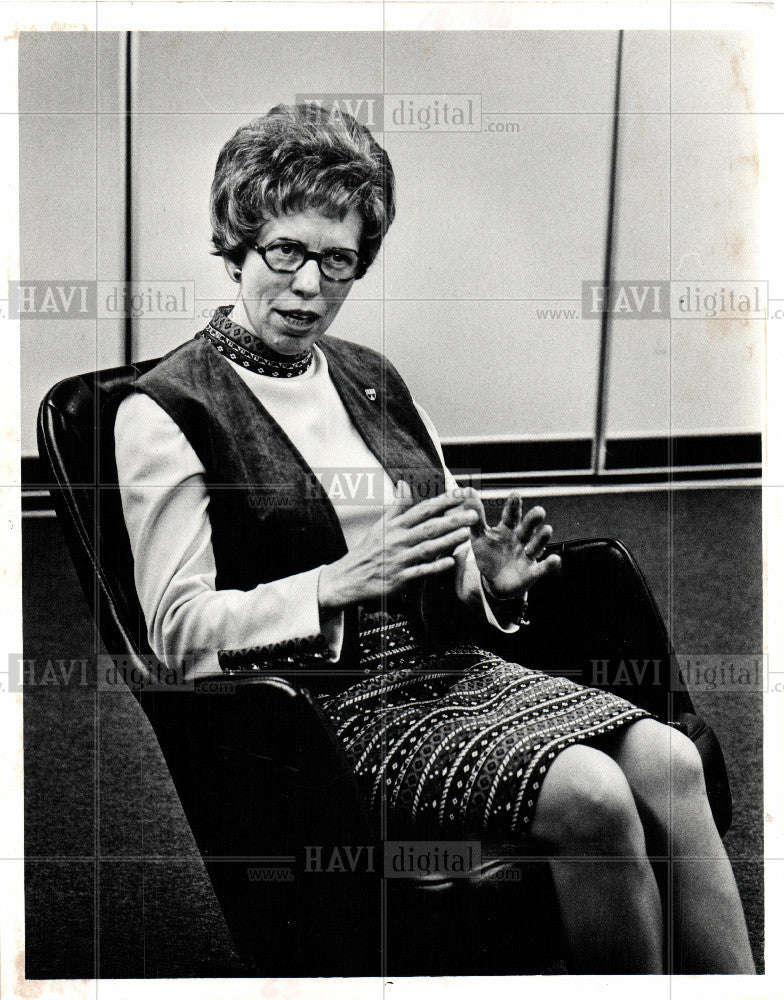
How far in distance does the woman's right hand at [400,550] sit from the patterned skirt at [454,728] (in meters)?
0.09

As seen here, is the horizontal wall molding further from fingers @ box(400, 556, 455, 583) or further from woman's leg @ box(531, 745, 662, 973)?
woman's leg @ box(531, 745, 662, 973)

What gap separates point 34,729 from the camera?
271cm

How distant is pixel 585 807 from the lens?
2.33 m

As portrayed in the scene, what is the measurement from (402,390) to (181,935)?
1482 millimetres

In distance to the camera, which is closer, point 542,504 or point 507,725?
point 507,725

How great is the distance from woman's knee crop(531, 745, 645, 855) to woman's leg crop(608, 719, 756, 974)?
77 mm

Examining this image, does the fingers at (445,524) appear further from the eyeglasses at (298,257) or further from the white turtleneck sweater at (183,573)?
the eyeglasses at (298,257)

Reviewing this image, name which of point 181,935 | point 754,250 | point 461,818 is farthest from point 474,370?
point 181,935

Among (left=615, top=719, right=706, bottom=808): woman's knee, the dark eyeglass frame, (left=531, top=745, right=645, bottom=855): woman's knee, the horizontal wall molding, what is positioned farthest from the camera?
the horizontal wall molding

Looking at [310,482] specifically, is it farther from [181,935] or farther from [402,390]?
[181,935]

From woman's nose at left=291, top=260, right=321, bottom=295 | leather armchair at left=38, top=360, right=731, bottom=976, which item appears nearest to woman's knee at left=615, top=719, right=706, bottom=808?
leather armchair at left=38, top=360, right=731, bottom=976

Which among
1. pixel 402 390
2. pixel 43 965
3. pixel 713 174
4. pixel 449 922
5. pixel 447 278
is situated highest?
pixel 713 174

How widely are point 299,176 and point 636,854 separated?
176 centimetres

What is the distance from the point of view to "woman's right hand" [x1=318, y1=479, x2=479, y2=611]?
98.9 inches
